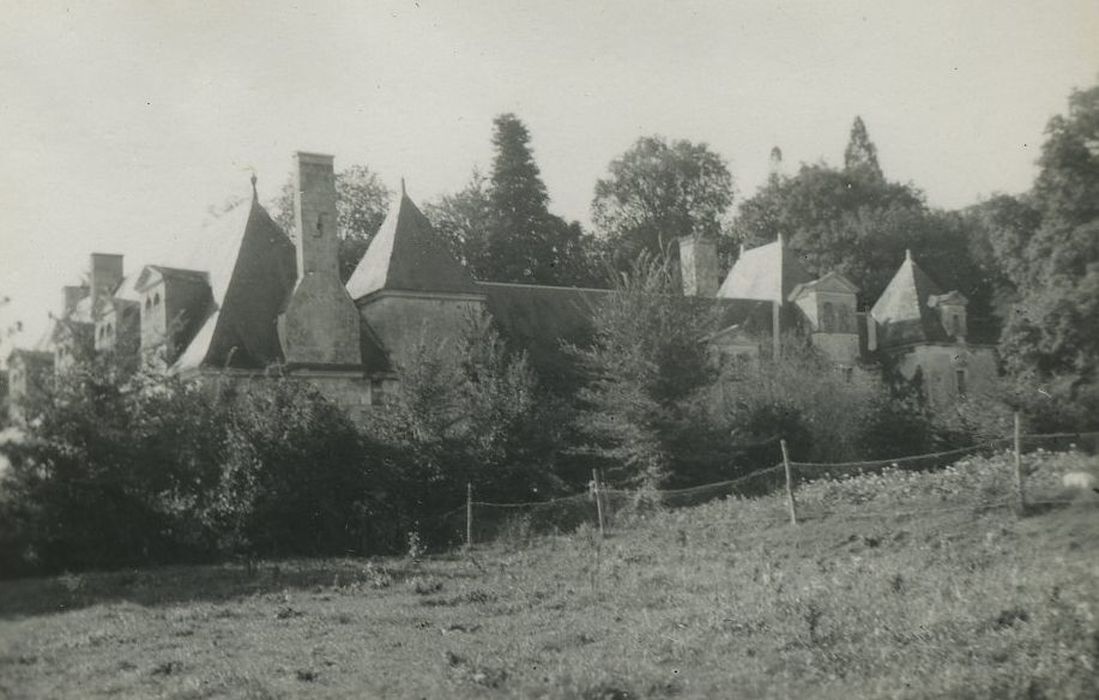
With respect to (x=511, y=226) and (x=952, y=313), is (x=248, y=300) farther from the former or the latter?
(x=952, y=313)

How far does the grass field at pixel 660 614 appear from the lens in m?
9.20

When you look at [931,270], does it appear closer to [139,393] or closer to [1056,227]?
[1056,227]

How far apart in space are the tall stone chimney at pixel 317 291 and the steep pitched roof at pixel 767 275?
66.6 feet

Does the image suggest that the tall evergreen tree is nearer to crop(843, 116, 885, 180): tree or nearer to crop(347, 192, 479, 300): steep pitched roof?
crop(347, 192, 479, 300): steep pitched roof

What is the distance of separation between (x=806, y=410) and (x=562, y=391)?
26.0ft

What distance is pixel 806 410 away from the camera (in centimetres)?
3027

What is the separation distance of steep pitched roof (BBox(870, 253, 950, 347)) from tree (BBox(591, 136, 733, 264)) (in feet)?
54.6

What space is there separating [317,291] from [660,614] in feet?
64.9

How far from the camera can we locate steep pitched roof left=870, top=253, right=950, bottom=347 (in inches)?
1818

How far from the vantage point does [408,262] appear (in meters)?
33.0

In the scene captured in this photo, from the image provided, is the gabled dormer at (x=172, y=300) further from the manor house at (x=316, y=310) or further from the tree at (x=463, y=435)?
the tree at (x=463, y=435)

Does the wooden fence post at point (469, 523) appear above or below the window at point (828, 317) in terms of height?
below

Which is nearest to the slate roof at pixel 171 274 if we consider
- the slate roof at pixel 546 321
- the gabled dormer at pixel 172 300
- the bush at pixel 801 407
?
the gabled dormer at pixel 172 300

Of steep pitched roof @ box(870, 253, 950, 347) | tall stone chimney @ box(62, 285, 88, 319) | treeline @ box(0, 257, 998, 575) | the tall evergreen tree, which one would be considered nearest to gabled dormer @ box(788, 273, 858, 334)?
steep pitched roof @ box(870, 253, 950, 347)
